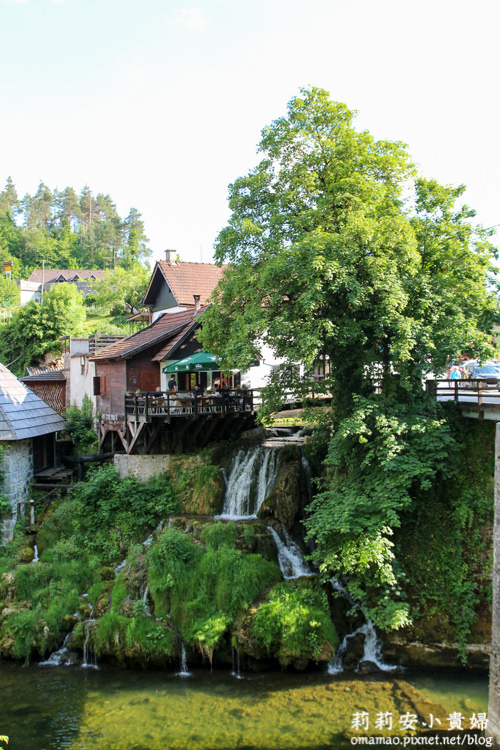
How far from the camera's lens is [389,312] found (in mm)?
13391

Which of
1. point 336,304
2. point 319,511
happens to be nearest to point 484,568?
point 319,511

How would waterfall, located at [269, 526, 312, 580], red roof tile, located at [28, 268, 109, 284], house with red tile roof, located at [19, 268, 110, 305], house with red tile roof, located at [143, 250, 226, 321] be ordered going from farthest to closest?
red roof tile, located at [28, 268, 109, 284] < house with red tile roof, located at [19, 268, 110, 305] < house with red tile roof, located at [143, 250, 226, 321] < waterfall, located at [269, 526, 312, 580]

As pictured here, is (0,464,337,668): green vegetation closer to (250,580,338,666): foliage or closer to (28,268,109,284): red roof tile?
(250,580,338,666): foliage

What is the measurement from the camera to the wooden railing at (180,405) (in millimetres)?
20141

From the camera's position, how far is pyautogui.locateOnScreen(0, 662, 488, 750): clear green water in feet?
36.7

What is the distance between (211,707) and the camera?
12148 mm

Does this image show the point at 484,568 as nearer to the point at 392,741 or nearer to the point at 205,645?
the point at 392,741

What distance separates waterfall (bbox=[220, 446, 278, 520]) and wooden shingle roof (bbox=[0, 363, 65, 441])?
7631 mm

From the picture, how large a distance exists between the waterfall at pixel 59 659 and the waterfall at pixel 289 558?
614 centimetres

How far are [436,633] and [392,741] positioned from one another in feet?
10.3

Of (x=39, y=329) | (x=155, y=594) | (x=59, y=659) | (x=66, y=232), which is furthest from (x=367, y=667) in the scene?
(x=66, y=232)

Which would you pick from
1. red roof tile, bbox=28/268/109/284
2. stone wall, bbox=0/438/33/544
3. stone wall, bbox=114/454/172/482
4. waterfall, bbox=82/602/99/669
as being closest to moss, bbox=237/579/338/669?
waterfall, bbox=82/602/99/669

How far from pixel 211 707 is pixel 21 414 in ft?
42.6

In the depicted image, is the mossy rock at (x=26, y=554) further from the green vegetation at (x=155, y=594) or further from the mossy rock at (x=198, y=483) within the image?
the mossy rock at (x=198, y=483)
